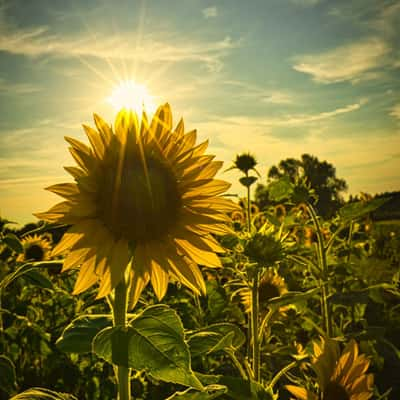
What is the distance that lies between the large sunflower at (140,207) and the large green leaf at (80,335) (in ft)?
0.29

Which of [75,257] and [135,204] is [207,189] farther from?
[75,257]

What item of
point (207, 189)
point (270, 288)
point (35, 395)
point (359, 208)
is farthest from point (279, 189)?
point (35, 395)

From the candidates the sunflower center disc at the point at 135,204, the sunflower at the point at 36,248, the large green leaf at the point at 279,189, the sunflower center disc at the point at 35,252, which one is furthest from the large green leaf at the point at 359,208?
the sunflower center disc at the point at 35,252

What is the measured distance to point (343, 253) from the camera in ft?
10.8

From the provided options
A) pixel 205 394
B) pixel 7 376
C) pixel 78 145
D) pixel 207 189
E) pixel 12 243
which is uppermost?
pixel 78 145

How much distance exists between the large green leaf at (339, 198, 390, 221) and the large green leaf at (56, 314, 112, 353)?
4.48 ft

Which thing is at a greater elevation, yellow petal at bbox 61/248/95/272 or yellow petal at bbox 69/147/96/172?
yellow petal at bbox 69/147/96/172

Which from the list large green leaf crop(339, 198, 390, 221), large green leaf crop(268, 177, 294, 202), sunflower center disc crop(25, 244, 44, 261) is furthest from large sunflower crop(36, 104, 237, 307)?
sunflower center disc crop(25, 244, 44, 261)

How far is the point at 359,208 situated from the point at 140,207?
4.16ft

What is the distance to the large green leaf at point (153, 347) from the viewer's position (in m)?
0.98

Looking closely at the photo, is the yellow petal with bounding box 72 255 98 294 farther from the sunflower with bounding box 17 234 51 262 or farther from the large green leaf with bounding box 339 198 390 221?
the sunflower with bounding box 17 234 51 262

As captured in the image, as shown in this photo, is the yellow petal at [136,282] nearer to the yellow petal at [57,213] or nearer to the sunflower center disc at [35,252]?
the yellow petal at [57,213]

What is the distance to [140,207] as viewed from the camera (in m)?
1.34

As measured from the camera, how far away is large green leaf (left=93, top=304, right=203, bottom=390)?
978 mm
